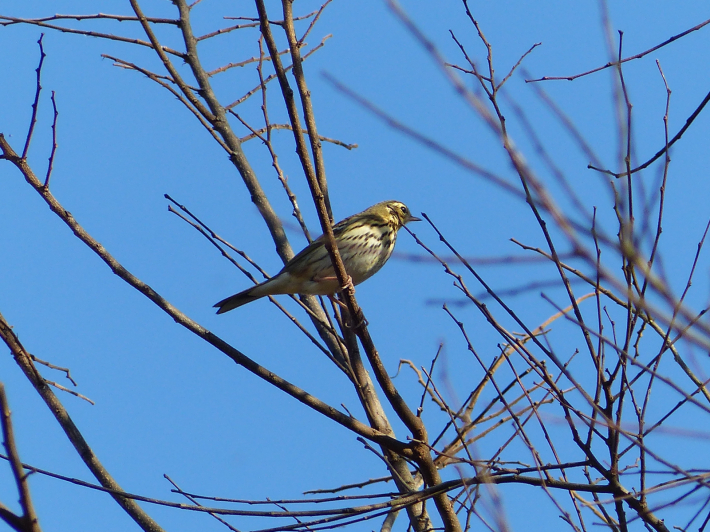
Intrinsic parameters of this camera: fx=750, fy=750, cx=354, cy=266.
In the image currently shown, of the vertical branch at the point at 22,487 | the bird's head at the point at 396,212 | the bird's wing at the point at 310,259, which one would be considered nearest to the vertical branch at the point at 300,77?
the bird's wing at the point at 310,259

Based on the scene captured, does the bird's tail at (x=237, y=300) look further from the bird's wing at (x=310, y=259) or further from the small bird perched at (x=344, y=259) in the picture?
the bird's wing at (x=310, y=259)

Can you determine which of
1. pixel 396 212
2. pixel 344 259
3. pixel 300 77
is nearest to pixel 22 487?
pixel 300 77

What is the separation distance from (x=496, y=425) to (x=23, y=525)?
11.4 ft

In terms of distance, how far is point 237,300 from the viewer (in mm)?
6961

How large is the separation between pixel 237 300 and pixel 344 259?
43.2 inches

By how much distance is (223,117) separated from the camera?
6.16m

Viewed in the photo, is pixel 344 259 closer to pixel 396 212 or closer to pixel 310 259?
pixel 310 259

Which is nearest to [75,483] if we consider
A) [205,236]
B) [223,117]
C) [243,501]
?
[243,501]

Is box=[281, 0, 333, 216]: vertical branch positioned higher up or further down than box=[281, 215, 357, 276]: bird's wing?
further down

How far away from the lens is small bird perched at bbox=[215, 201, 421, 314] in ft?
21.2

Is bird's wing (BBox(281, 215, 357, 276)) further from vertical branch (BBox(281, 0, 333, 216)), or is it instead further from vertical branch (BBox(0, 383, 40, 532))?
vertical branch (BBox(0, 383, 40, 532))

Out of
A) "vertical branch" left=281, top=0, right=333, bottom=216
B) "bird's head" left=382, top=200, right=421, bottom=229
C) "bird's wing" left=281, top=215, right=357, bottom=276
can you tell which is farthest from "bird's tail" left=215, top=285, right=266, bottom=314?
"vertical branch" left=281, top=0, right=333, bottom=216

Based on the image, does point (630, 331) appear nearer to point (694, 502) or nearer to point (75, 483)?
point (694, 502)

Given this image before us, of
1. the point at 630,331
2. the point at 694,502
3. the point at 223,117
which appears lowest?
the point at 694,502
